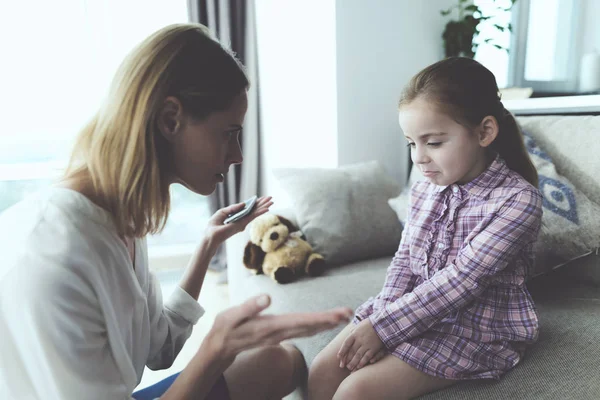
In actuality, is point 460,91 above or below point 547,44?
below

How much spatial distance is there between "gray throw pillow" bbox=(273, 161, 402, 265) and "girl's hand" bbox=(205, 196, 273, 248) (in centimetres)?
54

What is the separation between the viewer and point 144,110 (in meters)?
0.73

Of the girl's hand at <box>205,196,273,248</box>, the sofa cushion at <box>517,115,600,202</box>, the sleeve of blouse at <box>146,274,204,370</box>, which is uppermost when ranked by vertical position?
the sofa cushion at <box>517,115,600,202</box>

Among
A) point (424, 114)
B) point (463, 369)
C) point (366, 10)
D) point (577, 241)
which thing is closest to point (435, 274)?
point (463, 369)

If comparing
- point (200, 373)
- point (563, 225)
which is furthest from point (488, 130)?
point (200, 373)

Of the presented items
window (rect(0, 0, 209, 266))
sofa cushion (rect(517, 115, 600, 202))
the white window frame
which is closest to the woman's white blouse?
sofa cushion (rect(517, 115, 600, 202))

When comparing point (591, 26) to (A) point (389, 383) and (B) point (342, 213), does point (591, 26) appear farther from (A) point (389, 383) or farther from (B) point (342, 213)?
(A) point (389, 383)

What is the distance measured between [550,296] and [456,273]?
1.88ft

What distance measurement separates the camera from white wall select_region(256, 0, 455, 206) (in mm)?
2295

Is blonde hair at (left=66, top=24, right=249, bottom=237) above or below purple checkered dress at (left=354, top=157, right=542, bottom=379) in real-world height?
above

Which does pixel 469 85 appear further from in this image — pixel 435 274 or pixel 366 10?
pixel 366 10

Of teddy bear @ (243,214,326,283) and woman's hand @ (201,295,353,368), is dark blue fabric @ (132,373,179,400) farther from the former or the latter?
teddy bear @ (243,214,326,283)

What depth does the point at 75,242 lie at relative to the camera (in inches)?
27.4

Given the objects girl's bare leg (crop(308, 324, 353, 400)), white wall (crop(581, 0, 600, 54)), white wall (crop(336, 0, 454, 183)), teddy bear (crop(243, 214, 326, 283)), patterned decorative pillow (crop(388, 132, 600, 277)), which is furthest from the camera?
white wall (crop(336, 0, 454, 183))
